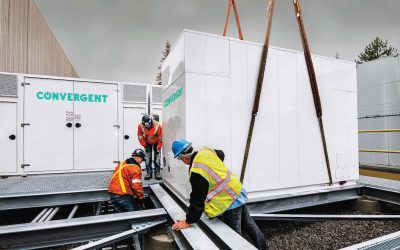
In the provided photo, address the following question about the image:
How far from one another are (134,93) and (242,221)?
18.4 ft

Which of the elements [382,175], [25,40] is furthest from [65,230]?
[25,40]

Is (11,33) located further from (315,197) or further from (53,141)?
(315,197)

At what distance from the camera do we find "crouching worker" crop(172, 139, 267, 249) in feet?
8.22

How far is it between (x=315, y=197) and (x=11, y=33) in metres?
10.1

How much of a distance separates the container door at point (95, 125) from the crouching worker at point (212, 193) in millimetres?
4817

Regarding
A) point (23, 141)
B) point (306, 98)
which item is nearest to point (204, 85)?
point (306, 98)

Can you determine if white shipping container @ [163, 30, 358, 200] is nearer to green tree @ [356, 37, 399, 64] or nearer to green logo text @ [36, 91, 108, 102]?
green logo text @ [36, 91, 108, 102]

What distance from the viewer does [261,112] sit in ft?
12.0

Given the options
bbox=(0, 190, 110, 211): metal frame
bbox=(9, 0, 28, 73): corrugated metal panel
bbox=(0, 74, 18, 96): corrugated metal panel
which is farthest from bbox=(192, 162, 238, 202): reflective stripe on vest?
bbox=(9, 0, 28, 73): corrugated metal panel

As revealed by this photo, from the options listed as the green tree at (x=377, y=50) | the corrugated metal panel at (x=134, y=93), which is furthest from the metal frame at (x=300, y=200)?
the green tree at (x=377, y=50)

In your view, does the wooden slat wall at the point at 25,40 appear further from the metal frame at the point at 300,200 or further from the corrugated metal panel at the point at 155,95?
the metal frame at the point at 300,200

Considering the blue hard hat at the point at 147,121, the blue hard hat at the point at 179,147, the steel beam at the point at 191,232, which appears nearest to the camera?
the steel beam at the point at 191,232

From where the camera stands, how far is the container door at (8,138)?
591 cm

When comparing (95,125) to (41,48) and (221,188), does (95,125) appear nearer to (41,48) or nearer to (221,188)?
(221,188)
